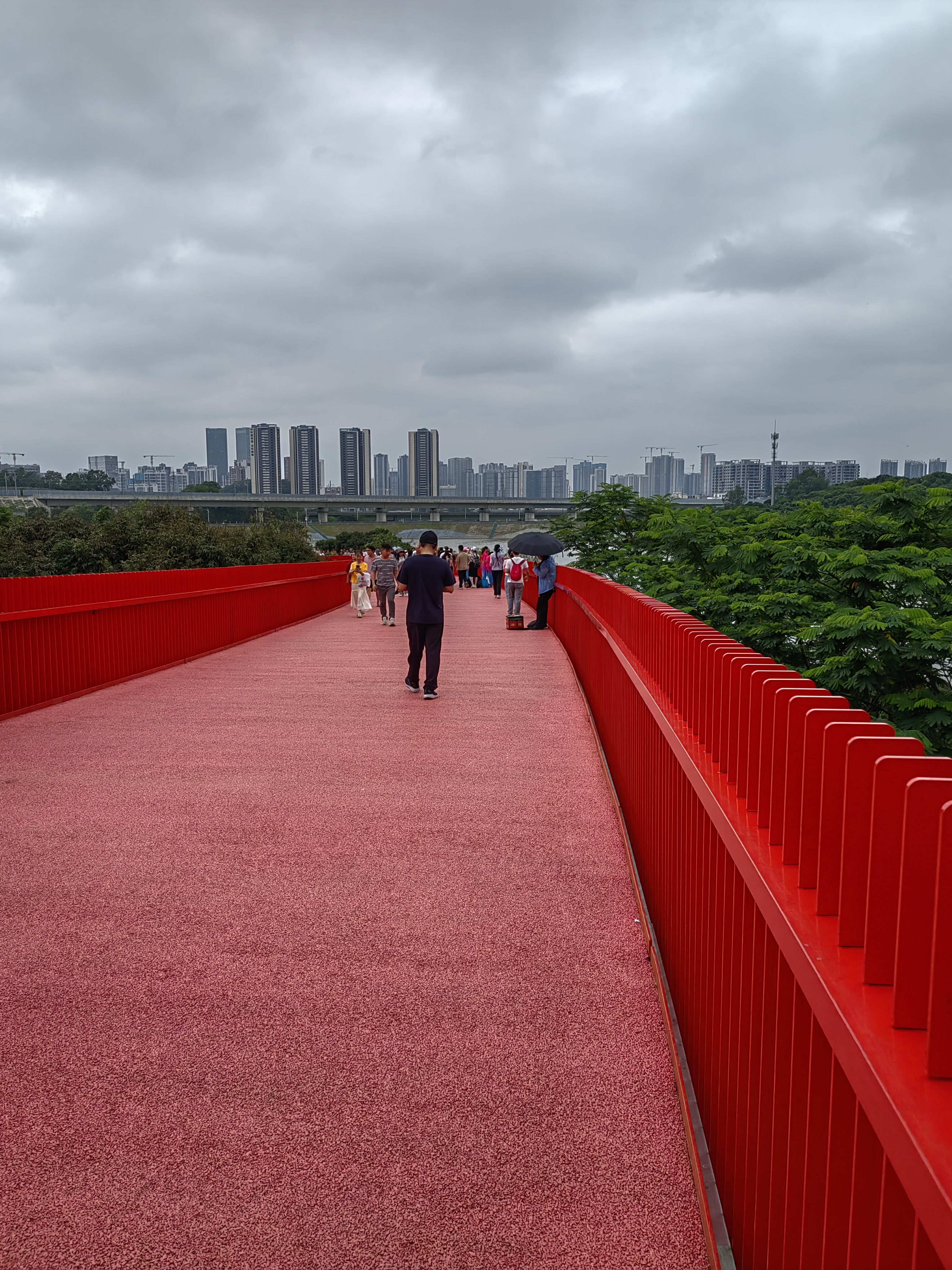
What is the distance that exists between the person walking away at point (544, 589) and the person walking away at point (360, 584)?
18.4ft

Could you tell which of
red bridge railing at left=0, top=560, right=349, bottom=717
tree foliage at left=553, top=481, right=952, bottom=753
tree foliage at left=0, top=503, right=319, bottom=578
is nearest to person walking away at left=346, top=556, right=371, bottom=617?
red bridge railing at left=0, top=560, right=349, bottom=717

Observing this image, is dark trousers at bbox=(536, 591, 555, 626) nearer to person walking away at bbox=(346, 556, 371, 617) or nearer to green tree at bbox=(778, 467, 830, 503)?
person walking away at bbox=(346, 556, 371, 617)

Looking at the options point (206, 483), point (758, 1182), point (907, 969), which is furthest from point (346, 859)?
point (206, 483)

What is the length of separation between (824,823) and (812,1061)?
48 centimetres

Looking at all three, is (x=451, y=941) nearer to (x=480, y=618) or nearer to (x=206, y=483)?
(x=480, y=618)

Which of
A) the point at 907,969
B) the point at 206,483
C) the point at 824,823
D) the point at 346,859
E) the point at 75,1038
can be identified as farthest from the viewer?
the point at 206,483

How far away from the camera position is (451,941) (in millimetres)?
4895

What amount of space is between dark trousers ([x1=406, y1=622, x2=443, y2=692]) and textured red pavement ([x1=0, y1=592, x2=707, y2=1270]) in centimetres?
365

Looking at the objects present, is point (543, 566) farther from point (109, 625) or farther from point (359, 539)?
point (359, 539)

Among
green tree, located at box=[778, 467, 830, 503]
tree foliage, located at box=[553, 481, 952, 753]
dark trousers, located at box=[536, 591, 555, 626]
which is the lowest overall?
dark trousers, located at box=[536, 591, 555, 626]

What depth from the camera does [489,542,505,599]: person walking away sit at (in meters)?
37.9

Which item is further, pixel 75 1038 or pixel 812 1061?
pixel 75 1038

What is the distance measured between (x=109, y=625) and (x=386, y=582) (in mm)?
10109

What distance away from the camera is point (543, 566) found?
22.1m
